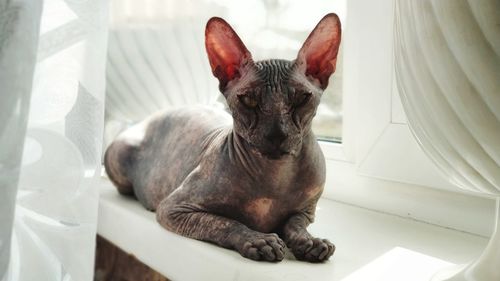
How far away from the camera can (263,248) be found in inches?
21.0

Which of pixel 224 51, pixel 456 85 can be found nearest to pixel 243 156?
pixel 224 51

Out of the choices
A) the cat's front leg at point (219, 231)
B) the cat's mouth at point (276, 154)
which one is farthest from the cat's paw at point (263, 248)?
the cat's mouth at point (276, 154)

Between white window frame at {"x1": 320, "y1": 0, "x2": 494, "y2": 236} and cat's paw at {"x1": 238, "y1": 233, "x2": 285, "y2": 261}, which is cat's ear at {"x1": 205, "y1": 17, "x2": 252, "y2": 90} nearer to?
cat's paw at {"x1": 238, "y1": 233, "x2": 285, "y2": 261}

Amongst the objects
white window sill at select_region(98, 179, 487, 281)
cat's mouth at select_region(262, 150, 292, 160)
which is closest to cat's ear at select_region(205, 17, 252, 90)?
cat's mouth at select_region(262, 150, 292, 160)

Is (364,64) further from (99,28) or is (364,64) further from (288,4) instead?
(99,28)

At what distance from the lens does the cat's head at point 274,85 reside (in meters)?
0.51

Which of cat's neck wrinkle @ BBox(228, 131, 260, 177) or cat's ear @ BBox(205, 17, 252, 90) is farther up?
cat's ear @ BBox(205, 17, 252, 90)

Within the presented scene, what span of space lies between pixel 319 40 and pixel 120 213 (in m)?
0.46

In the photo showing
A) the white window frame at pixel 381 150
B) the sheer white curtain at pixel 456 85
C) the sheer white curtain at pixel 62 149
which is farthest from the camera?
the white window frame at pixel 381 150

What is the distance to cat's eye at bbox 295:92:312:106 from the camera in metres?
0.52

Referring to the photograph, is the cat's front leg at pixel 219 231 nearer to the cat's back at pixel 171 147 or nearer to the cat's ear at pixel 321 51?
the cat's back at pixel 171 147

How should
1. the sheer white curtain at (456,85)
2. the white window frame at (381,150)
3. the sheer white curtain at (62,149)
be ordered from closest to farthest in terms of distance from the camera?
the sheer white curtain at (456,85) < the sheer white curtain at (62,149) < the white window frame at (381,150)

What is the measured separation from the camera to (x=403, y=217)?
0.77 m

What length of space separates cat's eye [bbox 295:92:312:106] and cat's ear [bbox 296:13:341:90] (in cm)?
4
